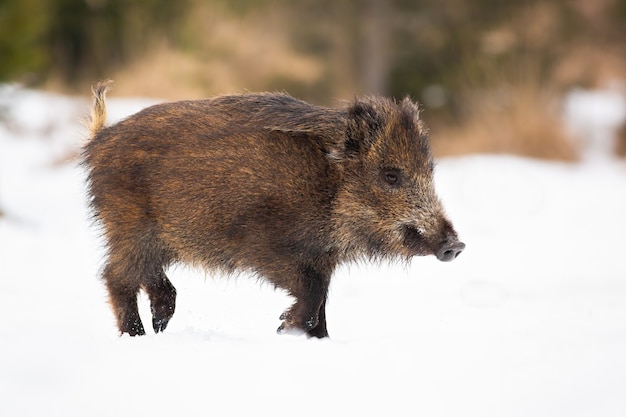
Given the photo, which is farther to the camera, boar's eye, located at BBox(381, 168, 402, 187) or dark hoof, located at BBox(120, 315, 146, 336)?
dark hoof, located at BBox(120, 315, 146, 336)

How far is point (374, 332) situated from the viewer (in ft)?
18.5

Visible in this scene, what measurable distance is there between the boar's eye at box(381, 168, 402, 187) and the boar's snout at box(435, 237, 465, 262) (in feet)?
1.31

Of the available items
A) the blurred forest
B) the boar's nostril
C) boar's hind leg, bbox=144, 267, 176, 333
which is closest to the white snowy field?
boar's hind leg, bbox=144, 267, 176, 333

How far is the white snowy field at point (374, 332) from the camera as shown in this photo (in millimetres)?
3590

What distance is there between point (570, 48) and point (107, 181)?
14.5m

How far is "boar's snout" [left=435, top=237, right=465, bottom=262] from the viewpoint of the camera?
4.62 m

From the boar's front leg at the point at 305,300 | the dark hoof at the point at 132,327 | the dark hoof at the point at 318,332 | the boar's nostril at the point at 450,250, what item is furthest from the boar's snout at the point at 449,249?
the dark hoof at the point at 132,327

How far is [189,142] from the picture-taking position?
195 inches

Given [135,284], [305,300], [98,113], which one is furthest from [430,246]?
[98,113]

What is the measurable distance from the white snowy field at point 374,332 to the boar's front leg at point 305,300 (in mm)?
251

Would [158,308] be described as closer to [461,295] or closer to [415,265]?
[461,295]

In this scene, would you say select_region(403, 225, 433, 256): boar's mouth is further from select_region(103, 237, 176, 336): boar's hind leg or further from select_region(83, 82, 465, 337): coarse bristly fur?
select_region(103, 237, 176, 336): boar's hind leg

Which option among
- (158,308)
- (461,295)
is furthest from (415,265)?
(158,308)

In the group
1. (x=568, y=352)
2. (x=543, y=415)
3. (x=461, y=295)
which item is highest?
(x=461, y=295)
